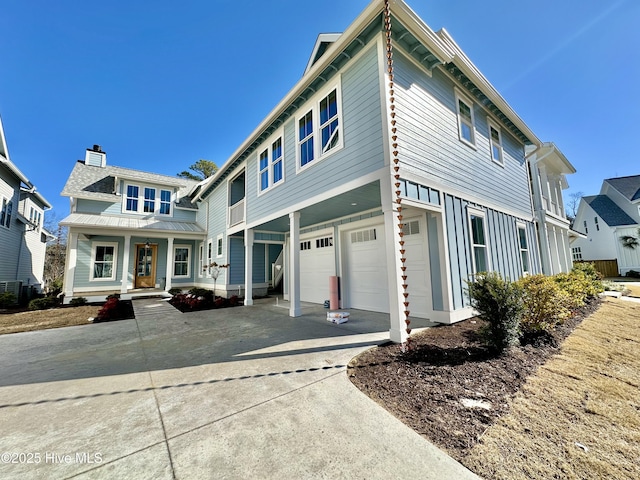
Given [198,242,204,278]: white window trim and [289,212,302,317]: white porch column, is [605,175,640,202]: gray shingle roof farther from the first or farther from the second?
[198,242,204,278]: white window trim

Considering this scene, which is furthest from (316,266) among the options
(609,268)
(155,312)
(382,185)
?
(609,268)

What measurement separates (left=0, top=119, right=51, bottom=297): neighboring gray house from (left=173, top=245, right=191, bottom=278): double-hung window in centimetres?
687

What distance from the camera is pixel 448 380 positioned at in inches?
113

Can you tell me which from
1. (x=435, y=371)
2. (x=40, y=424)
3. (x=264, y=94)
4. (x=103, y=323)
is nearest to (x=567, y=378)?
(x=435, y=371)

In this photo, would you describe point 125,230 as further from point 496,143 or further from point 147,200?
point 496,143

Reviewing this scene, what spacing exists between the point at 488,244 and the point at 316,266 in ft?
17.5

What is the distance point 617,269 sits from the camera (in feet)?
64.3

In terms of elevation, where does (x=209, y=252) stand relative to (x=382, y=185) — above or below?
below

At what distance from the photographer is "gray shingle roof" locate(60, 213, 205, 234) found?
10745 millimetres

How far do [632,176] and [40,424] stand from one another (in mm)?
37344

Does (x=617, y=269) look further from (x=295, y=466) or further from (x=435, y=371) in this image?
(x=295, y=466)

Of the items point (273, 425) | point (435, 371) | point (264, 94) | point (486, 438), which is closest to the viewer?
point (486, 438)

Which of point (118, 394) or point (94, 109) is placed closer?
point (118, 394)

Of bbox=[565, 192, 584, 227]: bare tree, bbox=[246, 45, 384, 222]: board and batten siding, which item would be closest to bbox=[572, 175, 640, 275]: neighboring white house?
bbox=[565, 192, 584, 227]: bare tree
